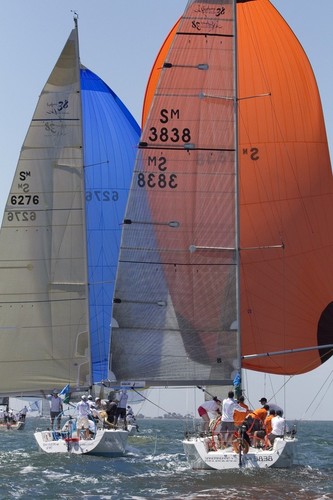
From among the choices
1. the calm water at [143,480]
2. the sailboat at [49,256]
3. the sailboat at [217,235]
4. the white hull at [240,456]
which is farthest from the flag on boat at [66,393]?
the white hull at [240,456]

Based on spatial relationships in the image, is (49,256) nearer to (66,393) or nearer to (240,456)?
(66,393)

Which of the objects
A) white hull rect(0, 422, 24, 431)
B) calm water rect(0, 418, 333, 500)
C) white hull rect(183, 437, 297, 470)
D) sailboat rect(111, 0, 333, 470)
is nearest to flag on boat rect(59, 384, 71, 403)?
calm water rect(0, 418, 333, 500)

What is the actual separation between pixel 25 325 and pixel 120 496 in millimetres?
12370

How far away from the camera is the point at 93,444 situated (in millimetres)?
26844

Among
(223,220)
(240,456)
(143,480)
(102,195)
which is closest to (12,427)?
(102,195)

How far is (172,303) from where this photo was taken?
26047 millimetres

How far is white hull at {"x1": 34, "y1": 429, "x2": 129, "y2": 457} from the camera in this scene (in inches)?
1059

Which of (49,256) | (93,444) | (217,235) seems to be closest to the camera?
(217,235)

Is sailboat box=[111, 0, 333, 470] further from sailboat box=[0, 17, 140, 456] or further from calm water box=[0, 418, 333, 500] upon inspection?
sailboat box=[0, 17, 140, 456]

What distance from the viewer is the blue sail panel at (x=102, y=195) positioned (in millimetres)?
35094

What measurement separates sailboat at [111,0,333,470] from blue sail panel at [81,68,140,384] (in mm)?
7983

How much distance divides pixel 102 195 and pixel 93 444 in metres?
11.2

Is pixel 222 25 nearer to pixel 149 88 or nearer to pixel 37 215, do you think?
pixel 149 88

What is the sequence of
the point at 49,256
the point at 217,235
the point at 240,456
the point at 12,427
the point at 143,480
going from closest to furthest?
the point at 240,456 < the point at 143,480 < the point at 217,235 < the point at 49,256 < the point at 12,427
